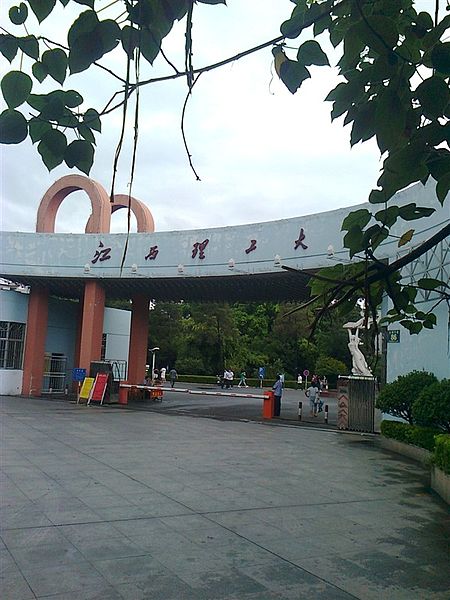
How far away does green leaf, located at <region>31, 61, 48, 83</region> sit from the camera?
2.16 metres

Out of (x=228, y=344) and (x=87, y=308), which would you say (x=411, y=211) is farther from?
(x=228, y=344)

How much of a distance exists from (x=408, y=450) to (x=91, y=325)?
13.1 meters

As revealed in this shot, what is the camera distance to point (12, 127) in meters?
1.97

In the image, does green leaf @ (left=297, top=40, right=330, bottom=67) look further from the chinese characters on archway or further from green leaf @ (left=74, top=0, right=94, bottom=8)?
the chinese characters on archway

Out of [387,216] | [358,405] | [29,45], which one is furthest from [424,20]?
[358,405]

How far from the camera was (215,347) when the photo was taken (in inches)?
1795

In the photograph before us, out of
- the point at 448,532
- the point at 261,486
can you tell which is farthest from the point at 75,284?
the point at 448,532

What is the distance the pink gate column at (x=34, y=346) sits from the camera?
22531 millimetres

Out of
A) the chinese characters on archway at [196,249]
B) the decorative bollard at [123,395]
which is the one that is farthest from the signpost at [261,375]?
the chinese characters on archway at [196,249]

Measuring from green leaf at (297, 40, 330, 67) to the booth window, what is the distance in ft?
70.3

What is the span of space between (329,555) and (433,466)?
385cm

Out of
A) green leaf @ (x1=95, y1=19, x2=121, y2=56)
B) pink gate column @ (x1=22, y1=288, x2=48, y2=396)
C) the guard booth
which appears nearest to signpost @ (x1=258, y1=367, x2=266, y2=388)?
the guard booth

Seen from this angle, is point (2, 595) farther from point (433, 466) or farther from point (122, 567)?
point (433, 466)

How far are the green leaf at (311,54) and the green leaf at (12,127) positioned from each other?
1.21m
